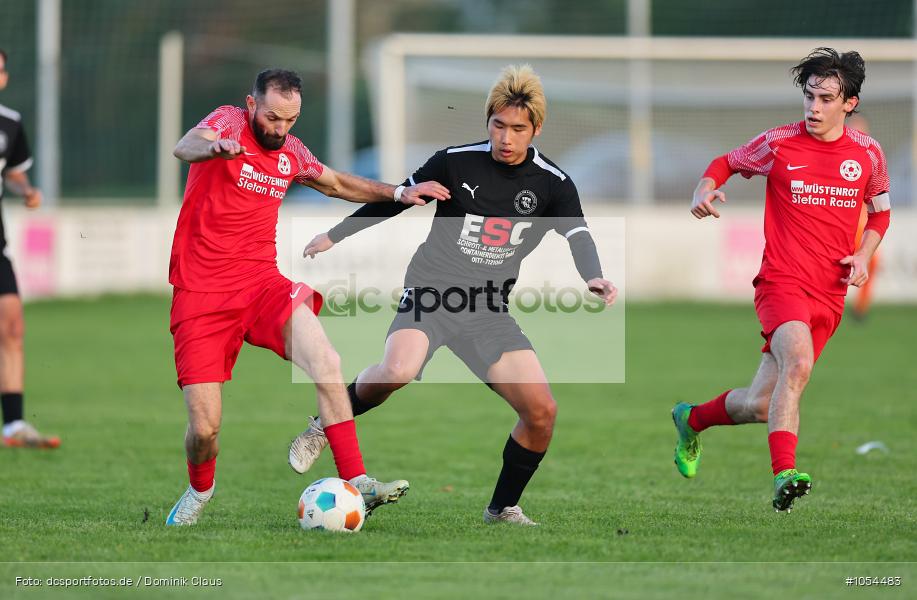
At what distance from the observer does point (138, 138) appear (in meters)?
→ 26.2

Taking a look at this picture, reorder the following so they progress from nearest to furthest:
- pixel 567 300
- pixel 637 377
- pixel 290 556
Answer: pixel 290 556, pixel 637 377, pixel 567 300

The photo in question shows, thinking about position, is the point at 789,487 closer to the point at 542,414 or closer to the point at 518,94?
the point at 542,414

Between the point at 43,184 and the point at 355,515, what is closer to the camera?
the point at 355,515

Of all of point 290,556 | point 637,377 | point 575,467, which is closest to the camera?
point 290,556

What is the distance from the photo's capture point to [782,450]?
6262 mm

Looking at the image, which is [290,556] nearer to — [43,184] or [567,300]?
[567,300]

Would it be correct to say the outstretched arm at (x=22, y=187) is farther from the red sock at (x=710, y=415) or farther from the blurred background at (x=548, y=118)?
the blurred background at (x=548, y=118)

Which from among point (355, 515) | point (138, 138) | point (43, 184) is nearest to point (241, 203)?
point (355, 515)

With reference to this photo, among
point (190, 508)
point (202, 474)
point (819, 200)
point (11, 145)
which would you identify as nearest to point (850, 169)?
point (819, 200)

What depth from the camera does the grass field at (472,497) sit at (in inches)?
203

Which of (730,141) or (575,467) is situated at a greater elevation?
(730,141)

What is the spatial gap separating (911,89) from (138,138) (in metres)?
15.1

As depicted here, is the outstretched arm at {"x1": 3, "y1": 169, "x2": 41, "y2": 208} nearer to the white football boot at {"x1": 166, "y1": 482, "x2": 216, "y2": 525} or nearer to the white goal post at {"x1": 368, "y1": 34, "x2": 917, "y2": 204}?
the white football boot at {"x1": 166, "y1": 482, "x2": 216, "y2": 525}

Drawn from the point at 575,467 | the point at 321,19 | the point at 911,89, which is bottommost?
the point at 575,467
